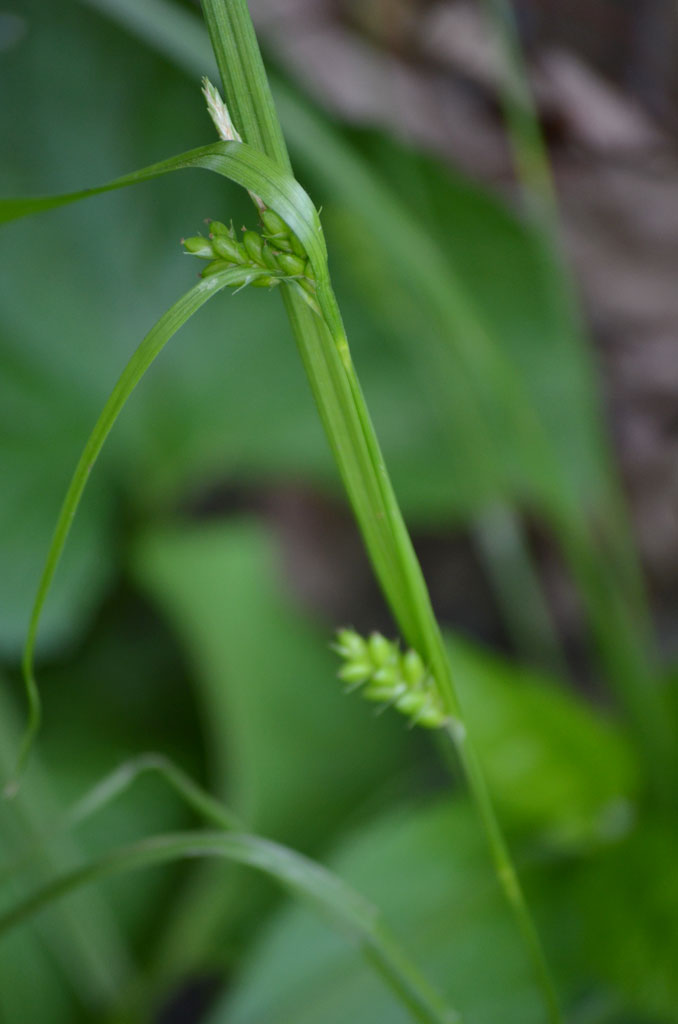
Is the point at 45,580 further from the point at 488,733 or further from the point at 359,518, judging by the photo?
the point at 488,733

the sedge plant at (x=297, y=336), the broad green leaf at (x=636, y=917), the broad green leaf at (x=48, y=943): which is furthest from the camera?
the broad green leaf at (x=48, y=943)

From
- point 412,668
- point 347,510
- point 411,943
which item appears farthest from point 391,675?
point 347,510

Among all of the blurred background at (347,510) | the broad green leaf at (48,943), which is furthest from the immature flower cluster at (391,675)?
the broad green leaf at (48,943)

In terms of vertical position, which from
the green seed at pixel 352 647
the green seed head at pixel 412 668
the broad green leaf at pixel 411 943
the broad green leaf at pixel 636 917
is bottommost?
the broad green leaf at pixel 636 917

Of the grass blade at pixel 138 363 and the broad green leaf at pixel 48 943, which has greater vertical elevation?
the grass blade at pixel 138 363

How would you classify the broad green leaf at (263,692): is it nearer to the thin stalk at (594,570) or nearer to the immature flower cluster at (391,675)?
the thin stalk at (594,570)

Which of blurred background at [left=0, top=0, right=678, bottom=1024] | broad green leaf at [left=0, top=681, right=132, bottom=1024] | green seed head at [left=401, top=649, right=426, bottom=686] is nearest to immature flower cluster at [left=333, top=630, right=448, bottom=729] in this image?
green seed head at [left=401, top=649, right=426, bottom=686]

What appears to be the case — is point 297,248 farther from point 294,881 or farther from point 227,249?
point 294,881

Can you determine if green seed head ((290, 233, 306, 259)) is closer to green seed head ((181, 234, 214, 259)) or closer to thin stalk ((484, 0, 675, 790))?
green seed head ((181, 234, 214, 259))
